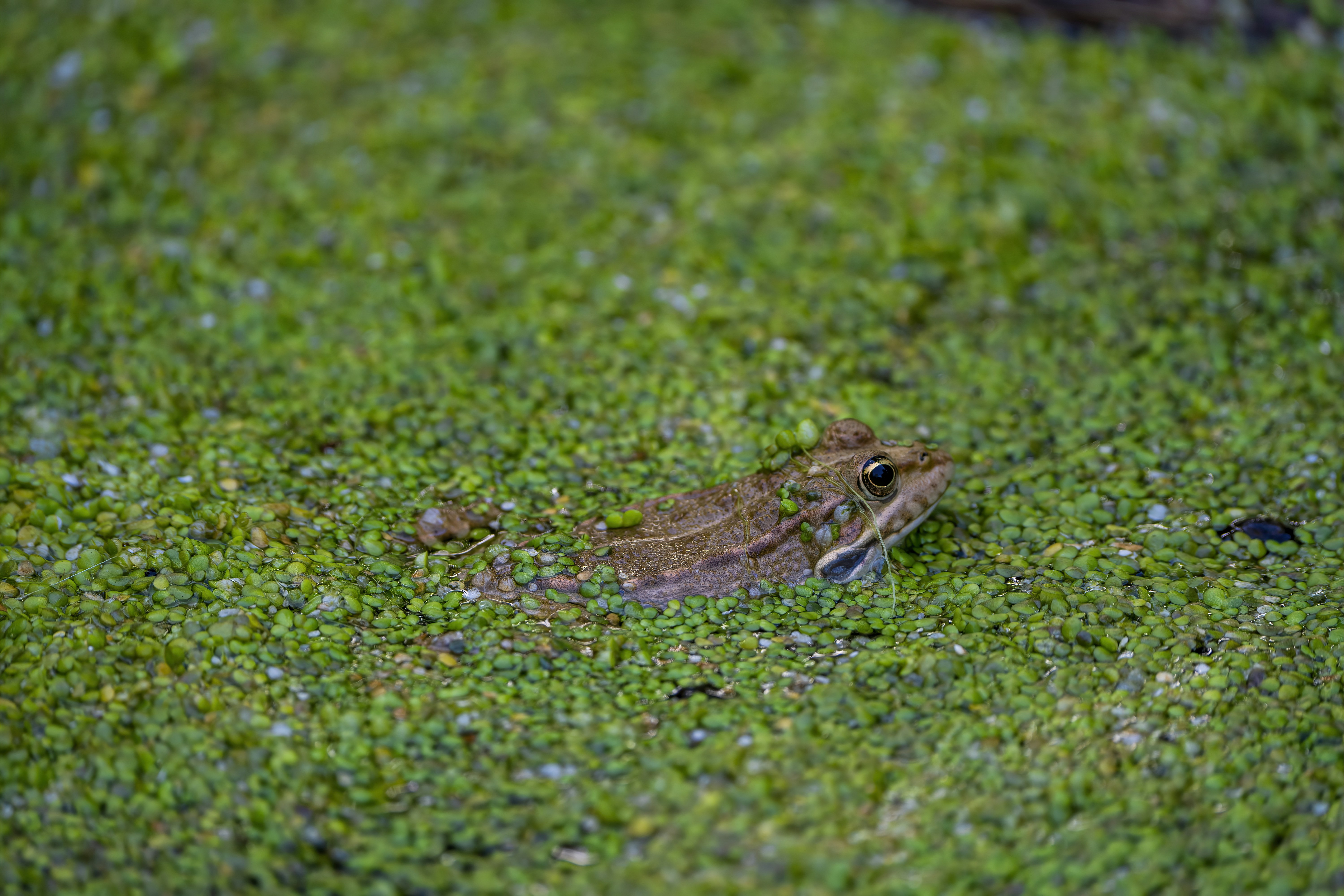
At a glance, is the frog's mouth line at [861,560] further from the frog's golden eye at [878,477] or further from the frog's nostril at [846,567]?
the frog's golden eye at [878,477]

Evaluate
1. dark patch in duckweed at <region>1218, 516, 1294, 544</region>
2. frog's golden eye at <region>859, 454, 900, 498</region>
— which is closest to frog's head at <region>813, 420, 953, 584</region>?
frog's golden eye at <region>859, 454, 900, 498</region>

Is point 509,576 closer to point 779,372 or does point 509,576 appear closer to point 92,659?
point 92,659

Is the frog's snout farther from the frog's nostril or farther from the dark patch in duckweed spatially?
the dark patch in duckweed

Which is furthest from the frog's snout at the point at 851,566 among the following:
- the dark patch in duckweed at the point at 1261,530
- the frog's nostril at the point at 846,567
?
the dark patch in duckweed at the point at 1261,530

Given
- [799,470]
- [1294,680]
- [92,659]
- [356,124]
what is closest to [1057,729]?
[1294,680]

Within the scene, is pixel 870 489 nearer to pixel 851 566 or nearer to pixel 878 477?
pixel 878 477

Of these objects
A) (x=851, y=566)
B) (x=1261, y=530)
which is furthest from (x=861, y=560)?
(x=1261, y=530)

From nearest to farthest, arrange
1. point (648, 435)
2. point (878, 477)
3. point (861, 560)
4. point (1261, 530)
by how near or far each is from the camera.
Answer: point (878, 477), point (861, 560), point (1261, 530), point (648, 435)
